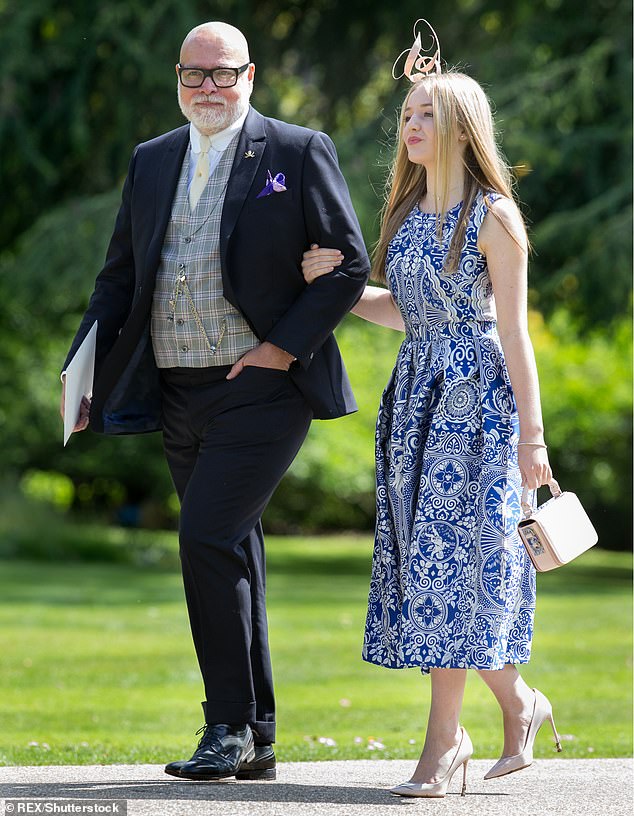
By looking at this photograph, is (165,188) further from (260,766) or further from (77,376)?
(260,766)

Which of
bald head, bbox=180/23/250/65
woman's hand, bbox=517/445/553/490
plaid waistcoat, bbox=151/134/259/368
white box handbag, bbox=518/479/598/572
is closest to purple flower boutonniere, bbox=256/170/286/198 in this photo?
plaid waistcoat, bbox=151/134/259/368

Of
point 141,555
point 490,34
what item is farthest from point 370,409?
point 490,34

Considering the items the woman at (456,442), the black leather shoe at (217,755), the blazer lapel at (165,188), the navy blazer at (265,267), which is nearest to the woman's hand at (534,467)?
the woman at (456,442)

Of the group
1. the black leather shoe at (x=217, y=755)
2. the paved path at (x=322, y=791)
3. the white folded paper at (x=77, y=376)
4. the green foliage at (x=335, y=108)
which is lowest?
the paved path at (x=322, y=791)

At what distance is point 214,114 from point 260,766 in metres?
1.97

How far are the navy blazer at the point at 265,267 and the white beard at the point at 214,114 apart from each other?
0.07m

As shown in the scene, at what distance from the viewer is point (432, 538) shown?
409cm

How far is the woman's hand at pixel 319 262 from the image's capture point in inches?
Answer: 162

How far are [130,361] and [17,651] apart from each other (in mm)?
5567

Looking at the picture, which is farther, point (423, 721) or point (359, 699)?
point (359, 699)

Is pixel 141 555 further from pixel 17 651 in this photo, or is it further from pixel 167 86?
pixel 17 651

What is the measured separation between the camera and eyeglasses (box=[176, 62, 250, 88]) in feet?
13.7

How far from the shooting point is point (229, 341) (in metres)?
4.17

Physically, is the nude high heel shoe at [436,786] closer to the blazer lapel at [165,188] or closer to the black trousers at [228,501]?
the black trousers at [228,501]
